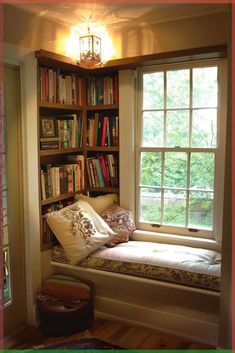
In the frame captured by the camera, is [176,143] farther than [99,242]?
Yes

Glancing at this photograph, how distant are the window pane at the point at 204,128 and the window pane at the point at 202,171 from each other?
0.30ft

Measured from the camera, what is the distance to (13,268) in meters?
2.64

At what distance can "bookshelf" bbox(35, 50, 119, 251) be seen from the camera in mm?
2859

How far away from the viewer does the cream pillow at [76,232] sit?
2715 millimetres

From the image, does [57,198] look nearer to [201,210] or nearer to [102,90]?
[102,90]

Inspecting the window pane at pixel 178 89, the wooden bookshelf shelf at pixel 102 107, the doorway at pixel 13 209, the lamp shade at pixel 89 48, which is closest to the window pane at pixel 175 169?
the window pane at pixel 178 89

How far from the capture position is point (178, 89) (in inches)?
117

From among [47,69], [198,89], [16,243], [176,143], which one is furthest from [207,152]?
[16,243]

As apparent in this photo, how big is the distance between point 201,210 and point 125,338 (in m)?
1.15

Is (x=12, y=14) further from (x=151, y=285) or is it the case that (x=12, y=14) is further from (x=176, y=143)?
(x=151, y=285)

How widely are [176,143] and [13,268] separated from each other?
63.5 inches

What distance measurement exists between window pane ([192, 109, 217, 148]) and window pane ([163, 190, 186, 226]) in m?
0.44

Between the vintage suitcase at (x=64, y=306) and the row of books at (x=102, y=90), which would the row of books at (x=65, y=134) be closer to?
the row of books at (x=102, y=90)

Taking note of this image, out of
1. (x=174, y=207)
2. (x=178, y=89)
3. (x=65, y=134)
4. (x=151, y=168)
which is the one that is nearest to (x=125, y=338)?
(x=174, y=207)
